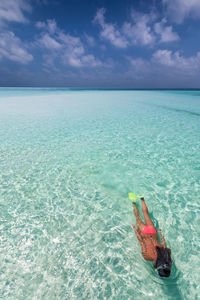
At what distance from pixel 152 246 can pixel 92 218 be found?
1470 millimetres

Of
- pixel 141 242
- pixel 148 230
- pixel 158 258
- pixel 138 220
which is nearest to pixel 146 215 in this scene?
pixel 138 220

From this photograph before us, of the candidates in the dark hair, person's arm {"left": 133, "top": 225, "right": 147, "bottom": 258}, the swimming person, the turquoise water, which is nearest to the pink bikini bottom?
the swimming person

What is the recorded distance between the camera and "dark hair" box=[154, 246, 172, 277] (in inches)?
98.0

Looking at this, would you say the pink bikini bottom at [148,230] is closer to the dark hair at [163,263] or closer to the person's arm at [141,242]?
the person's arm at [141,242]

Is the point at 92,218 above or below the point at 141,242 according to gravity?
below

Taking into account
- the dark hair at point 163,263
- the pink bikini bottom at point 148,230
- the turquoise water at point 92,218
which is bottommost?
the turquoise water at point 92,218

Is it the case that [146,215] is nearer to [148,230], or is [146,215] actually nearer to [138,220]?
[138,220]

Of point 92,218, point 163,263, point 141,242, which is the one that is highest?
point 163,263

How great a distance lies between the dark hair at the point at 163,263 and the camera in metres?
2.49

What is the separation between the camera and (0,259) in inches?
113

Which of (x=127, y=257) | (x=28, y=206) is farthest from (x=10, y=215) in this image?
(x=127, y=257)

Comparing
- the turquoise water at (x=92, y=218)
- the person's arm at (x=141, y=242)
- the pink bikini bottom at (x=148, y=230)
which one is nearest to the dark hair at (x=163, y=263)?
the turquoise water at (x=92, y=218)

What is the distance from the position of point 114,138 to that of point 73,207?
18.5 feet

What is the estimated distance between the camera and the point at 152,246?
2896 mm
